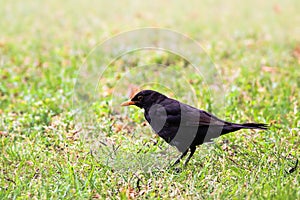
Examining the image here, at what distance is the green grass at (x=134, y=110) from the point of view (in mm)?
3887

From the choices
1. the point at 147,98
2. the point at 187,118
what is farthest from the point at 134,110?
the point at 187,118

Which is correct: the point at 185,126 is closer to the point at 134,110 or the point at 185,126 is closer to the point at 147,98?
the point at 147,98

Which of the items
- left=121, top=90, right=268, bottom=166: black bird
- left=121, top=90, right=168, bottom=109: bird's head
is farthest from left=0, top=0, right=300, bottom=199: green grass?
left=121, top=90, right=168, bottom=109: bird's head

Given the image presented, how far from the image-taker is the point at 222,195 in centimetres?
367

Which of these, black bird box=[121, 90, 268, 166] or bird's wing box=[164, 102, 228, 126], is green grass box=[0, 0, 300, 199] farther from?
bird's wing box=[164, 102, 228, 126]

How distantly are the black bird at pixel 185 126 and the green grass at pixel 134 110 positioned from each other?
19 centimetres

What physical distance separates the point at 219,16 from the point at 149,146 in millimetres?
6249

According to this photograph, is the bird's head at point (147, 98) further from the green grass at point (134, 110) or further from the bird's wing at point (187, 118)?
the green grass at point (134, 110)

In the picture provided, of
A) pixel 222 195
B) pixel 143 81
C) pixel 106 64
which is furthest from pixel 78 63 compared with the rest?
pixel 222 195

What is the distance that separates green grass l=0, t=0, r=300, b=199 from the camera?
389 cm

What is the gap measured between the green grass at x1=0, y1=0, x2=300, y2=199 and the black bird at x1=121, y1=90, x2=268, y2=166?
0.19 m

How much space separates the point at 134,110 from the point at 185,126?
1.28 m

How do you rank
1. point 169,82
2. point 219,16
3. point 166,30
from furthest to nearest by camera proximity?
Result: 1. point 219,16
2. point 166,30
3. point 169,82

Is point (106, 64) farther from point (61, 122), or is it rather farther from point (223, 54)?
point (61, 122)
